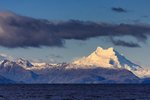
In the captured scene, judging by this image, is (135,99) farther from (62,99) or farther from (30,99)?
(30,99)

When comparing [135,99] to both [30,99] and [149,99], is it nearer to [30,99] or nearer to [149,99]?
[149,99]

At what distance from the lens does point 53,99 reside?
182250mm

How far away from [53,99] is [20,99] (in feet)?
40.5

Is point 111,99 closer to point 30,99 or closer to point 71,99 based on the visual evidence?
point 71,99

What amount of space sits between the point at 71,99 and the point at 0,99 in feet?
85.5

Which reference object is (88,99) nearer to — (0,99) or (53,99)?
(53,99)

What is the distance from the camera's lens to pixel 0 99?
572ft

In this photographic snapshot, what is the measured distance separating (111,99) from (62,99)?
60.5 feet

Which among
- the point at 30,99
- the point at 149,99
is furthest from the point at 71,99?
the point at 149,99

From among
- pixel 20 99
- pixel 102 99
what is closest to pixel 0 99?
pixel 20 99

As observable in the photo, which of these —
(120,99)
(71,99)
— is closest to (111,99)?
(120,99)

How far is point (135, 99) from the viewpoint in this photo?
182000 mm

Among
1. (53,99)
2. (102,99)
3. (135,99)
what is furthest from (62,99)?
(135,99)

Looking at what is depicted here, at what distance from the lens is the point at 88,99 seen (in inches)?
7121
